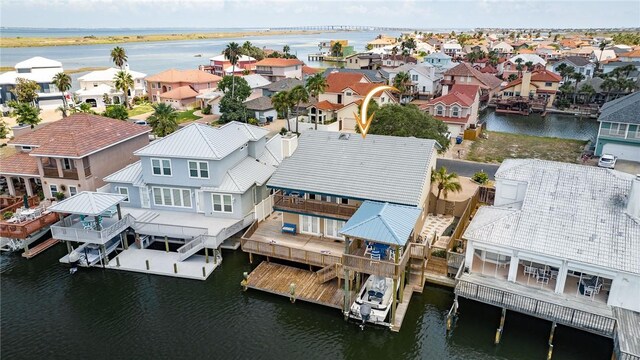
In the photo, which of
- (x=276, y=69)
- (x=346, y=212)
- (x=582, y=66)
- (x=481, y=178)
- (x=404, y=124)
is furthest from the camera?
(x=582, y=66)

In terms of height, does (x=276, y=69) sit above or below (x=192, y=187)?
above

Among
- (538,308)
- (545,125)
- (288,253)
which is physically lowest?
(545,125)

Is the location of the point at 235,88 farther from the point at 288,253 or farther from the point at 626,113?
the point at 626,113

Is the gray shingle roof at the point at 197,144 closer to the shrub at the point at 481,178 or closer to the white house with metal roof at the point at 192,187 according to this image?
the white house with metal roof at the point at 192,187

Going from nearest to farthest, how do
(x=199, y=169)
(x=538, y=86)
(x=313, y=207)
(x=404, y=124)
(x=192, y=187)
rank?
1. (x=313, y=207)
2. (x=199, y=169)
3. (x=192, y=187)
4. (x=404, y=124)
5. (x=538, y=86)

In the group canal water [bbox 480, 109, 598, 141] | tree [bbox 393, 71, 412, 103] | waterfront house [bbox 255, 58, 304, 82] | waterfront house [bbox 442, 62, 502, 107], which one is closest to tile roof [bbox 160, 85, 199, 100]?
waterfront house [bbox 255, 58, 304, 82]

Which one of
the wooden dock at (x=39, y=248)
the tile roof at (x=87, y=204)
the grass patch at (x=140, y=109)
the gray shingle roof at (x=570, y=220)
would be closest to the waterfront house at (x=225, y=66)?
the grass patch at (x=140, y=109)

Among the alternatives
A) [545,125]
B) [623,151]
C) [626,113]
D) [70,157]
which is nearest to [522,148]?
[623,151]
